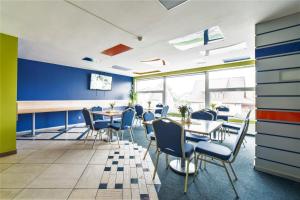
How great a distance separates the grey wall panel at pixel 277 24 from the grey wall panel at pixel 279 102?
3.89 feet

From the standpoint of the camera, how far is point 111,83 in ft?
23.9

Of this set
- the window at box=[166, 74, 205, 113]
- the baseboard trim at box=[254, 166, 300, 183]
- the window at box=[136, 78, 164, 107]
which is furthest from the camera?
the window at box=[136, 78, 164, 107]

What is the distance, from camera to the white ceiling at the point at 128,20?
197 cm

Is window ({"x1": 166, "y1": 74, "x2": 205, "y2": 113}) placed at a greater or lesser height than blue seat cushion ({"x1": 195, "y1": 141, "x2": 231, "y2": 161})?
greater

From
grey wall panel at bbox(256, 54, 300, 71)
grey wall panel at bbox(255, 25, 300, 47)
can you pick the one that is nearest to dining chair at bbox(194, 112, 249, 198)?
grey wall panel at bbox(256, 54, 300, 71)

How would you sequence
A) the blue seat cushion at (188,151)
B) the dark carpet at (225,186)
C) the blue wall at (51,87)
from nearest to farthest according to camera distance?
the dark carpet at (225,186)
the blue seat cushion at (188,151)
the blue wall at (51,87)

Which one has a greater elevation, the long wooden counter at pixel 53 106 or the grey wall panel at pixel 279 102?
the grey wall panel at pixel 279 102

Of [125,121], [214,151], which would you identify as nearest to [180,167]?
[214,151]

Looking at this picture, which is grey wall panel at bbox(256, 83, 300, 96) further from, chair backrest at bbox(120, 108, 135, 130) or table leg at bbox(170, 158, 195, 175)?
chair backrest at bbox(120, 108, 135, 130)

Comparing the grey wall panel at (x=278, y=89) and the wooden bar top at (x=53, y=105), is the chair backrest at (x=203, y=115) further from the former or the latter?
the wooden bar top at (x=53, y=105)

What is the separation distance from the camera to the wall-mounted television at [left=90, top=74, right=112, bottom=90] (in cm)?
644

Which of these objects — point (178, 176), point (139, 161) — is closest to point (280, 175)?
point (178, 176)

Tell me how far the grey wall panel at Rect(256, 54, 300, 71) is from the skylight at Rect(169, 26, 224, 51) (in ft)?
3.26

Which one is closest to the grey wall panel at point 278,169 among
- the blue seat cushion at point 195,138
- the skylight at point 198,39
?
the blue seat cushion at point 195,138
